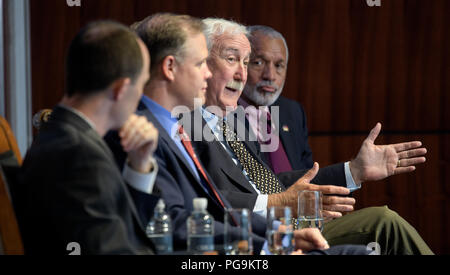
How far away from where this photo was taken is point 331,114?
4977mm

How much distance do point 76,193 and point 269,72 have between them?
9.08 ft

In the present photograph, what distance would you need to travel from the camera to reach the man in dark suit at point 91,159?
4.75 feet

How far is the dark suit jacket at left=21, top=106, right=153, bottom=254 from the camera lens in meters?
1.44

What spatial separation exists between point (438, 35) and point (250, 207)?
2.99 metres

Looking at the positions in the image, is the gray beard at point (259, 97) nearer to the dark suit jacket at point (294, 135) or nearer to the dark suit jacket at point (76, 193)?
the dark suit jacket at point (294, 135)

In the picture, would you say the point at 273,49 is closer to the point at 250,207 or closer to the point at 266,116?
the point at 266,116

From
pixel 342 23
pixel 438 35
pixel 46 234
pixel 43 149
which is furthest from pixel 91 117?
pixel 438 35

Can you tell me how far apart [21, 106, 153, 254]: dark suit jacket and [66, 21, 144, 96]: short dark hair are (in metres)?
0.08

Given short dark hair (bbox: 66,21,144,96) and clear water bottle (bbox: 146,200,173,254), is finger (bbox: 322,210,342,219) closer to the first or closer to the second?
clear water bottle (bbox: 146,200,173,254)

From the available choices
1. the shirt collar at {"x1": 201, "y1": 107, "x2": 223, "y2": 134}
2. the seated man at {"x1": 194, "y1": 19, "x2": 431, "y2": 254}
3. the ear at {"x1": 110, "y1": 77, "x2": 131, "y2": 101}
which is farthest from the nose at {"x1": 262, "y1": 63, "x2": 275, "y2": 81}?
the ear at {"x1": 110, "y1": 77, "x2": 131, "y2": 101}

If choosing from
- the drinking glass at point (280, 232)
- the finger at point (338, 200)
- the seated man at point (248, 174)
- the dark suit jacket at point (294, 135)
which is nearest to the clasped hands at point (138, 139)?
the drinking glass at point (280, 232)

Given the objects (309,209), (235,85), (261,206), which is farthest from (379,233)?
(235,85)

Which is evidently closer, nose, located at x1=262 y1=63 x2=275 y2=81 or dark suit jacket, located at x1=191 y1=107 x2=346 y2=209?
dark suit jacket, located at x1=191 y1=107 x2=346 y2=209

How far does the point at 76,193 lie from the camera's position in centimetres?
143
